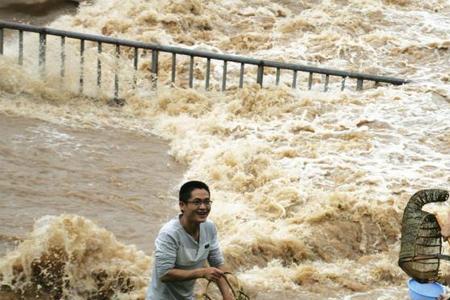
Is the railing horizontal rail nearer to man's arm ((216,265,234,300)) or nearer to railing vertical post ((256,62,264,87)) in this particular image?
railing vertical post ((256,62,264,87))

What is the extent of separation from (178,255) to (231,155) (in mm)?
6110

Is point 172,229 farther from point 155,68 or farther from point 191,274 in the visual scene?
point 155,68

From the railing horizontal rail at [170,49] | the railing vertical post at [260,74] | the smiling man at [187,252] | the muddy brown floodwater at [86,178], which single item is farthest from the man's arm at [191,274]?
the railing vertical post at [260,74]

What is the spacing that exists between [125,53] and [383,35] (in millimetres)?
5316

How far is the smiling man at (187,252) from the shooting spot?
3979 millimetres

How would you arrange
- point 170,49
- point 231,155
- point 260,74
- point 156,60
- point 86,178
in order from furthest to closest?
1. point 260,74
2. point 156,60
3. point 170,49
4. point 231,155
5. point 86,178

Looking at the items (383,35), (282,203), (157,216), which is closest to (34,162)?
(157,216)

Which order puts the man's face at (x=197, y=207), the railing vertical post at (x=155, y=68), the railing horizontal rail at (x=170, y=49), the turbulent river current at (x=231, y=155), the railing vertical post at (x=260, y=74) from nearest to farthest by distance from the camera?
the man's face at (x=197, y=207) < the turbulent river current at (x=231, y=155) < the railing horizontal rail at (x=170, y=49) < the railing vertical post at (x=155, y=68) < the railing vertical post at (x=260, y=74)

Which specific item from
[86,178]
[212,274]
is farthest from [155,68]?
[212,274]

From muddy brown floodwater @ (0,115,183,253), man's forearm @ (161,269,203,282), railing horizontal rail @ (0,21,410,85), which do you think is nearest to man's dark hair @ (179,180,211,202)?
man's forearm @ (161,269,203,282)

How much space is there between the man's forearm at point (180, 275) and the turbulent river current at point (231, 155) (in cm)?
237

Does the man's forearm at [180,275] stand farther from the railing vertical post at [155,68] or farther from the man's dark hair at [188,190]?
the railing vertical post at [155,68]

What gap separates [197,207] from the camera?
4.07 meters

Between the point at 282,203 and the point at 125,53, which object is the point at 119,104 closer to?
the point at 125,53
